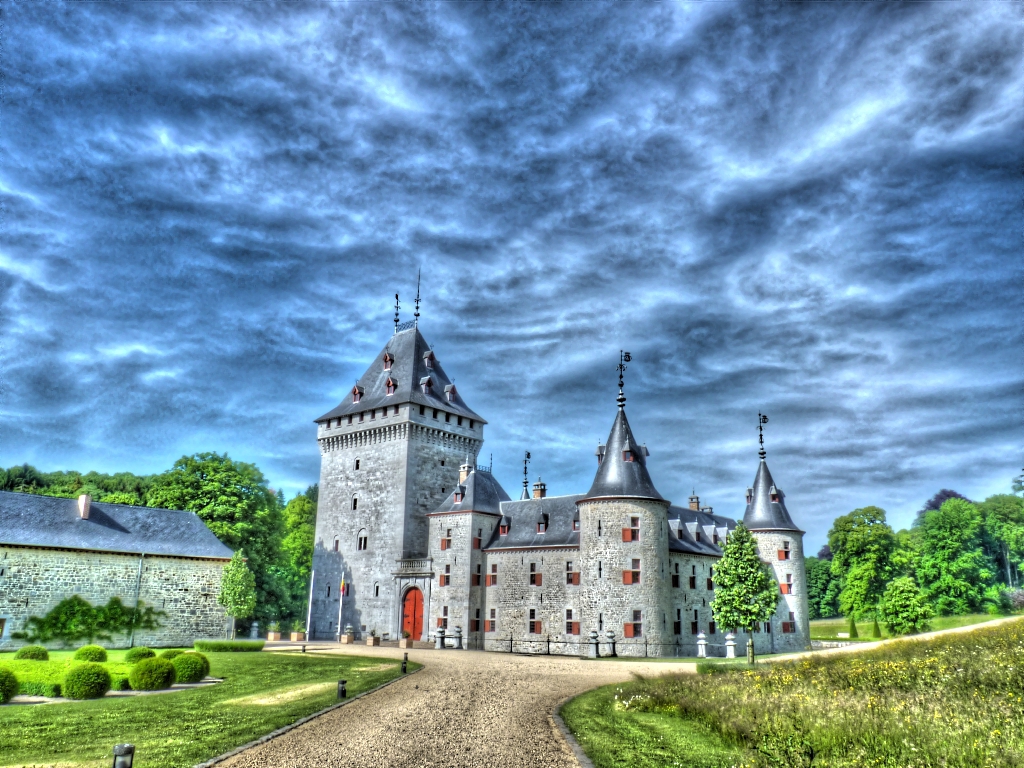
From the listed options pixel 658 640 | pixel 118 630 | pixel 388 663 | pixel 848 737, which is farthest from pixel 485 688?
pixel 118 630

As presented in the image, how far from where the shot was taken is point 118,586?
39.1 metres

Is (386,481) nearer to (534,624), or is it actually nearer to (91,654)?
(534,624)

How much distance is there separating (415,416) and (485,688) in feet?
109

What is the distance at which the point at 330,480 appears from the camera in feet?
198

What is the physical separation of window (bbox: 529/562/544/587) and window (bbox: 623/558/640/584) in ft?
21.1

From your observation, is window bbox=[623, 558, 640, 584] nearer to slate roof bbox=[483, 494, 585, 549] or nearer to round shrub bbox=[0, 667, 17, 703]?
slate roof bbox=[483, 494, 585, 549]

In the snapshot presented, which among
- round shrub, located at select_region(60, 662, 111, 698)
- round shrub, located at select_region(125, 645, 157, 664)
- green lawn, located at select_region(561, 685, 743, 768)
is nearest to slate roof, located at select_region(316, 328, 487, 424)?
round shrub, located at select_region(125, 645, 157, 664)

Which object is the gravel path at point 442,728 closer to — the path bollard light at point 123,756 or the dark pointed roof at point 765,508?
the path bollard light at point 123,756

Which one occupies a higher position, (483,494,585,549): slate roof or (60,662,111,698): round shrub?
(483,494,585,549): slate roof

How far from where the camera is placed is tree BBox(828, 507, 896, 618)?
65625mm

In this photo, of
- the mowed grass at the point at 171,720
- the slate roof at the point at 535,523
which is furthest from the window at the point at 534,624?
the mowed grass at the point at 171,720

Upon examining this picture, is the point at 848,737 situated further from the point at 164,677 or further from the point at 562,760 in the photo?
the point at 164,677

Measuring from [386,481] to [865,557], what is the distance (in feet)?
141

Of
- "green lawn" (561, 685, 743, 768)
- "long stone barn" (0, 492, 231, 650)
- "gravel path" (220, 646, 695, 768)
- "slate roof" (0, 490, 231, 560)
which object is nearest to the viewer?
"green lawn" (561, 685, 743, 768)
